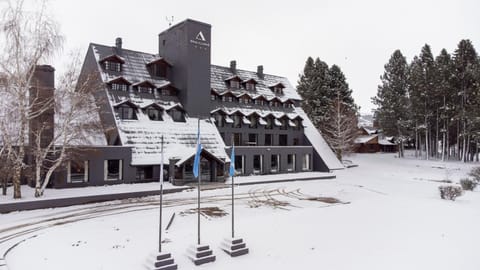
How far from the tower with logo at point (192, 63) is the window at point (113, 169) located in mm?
9955

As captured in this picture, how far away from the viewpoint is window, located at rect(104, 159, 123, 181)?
2542cm

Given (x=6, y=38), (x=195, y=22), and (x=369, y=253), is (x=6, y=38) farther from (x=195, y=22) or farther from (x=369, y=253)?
(x=369, y=253)

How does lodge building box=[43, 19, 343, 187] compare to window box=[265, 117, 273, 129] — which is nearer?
lodge building box=[43, 19, 343, 187]

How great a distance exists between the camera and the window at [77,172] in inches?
931

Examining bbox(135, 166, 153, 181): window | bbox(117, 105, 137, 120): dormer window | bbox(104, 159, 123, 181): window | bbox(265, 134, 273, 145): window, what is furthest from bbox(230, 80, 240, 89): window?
bbox(104, 159, 123, 181): window

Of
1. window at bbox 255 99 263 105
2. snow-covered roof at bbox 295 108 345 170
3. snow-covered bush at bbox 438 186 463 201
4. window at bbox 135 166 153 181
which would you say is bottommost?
snow-covered bush at bbox 438 186 463 201

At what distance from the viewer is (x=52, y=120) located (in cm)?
2242

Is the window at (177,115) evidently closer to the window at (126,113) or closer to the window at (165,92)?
the window at (165,92)

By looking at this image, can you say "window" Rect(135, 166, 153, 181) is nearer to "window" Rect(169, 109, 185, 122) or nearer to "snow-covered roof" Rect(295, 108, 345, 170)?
"window" Rect(169, 109, 185, 122)

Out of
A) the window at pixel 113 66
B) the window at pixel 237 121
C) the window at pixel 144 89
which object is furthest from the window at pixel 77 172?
the window at pixel 237 121

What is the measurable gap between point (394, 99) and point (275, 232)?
45.8 meters

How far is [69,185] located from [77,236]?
39.0ft

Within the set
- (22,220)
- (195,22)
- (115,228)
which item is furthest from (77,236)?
(195,22)

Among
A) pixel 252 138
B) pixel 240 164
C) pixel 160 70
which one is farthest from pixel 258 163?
pixel 160 70
